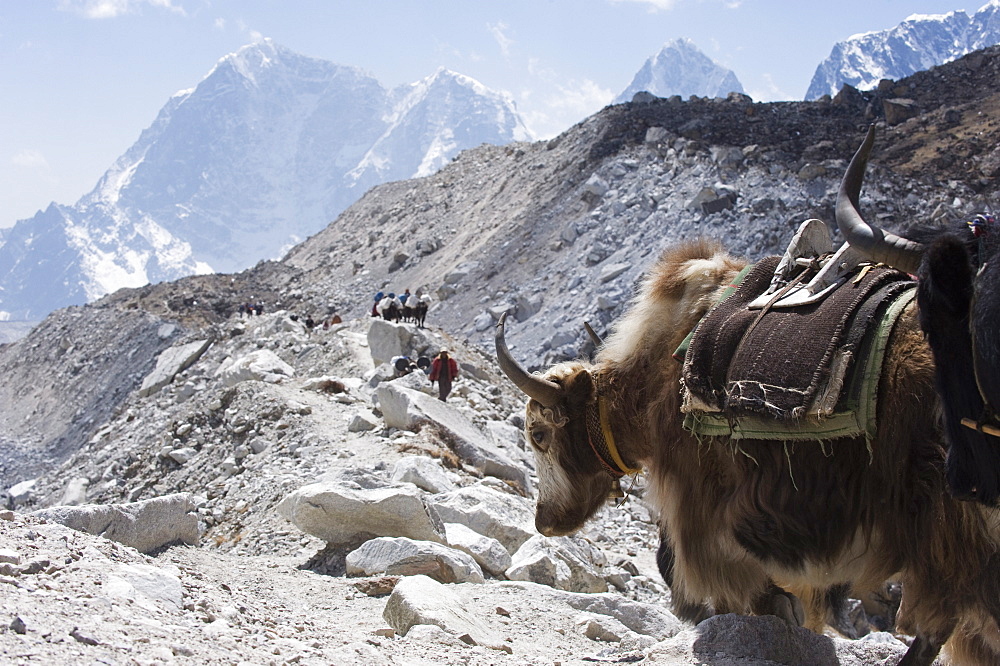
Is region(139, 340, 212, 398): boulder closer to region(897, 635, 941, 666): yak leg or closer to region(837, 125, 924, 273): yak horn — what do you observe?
region(897, 635, 941, 666): yak leg

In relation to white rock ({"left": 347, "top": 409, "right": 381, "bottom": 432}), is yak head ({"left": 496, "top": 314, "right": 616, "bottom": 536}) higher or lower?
lower

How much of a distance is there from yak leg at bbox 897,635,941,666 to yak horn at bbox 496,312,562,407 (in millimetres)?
1510

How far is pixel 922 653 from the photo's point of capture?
2.78 metres

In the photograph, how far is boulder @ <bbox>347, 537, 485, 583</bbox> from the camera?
174 inches

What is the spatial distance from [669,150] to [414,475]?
18.3 metres

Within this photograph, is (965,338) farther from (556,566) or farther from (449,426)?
(449,426)

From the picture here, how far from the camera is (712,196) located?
1875 centimetres

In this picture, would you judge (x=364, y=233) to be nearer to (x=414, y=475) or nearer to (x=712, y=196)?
(x=712, y=196)

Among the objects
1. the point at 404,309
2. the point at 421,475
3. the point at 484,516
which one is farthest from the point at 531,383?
the point at 404,309

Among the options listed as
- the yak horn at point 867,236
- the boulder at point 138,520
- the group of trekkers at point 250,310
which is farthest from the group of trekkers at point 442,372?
the group of trekkers at point 250,310

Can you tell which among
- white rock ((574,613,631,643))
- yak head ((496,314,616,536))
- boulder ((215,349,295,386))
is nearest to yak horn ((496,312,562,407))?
yak head ((496,314,616,536))

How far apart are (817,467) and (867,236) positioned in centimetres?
73

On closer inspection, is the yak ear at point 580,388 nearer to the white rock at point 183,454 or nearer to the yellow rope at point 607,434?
the yellow rope at point 607,434

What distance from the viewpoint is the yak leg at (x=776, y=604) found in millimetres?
3162
